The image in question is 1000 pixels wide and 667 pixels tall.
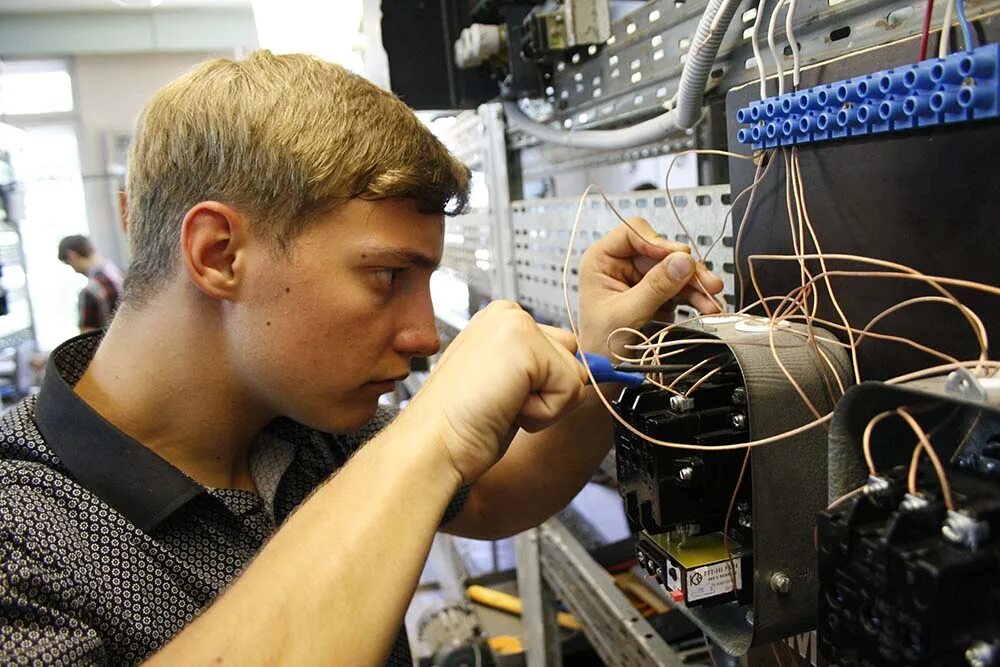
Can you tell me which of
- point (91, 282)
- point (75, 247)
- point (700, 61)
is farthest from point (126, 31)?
point (700, 61)

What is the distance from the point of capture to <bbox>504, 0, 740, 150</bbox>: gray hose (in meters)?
0.69

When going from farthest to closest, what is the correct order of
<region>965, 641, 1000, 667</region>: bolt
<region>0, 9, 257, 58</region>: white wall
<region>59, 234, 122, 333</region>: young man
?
1. <region>0, 9, 257, 58</region>: white wall
2. <region>59, 234, 122, 333</region>: young man
3. <region>965, 641, 1000, 667</region>: bolt

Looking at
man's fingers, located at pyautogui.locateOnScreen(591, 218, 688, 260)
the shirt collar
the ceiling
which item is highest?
the ceiling

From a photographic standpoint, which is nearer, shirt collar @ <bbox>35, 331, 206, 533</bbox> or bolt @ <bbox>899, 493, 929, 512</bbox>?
bolt @ <bbox>899, 493, 929, 512</bbox>

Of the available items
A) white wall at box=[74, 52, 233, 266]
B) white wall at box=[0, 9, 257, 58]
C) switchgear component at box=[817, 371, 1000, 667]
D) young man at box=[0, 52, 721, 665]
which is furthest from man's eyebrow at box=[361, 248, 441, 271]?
white wall at box=[74, 52, 233, 266]

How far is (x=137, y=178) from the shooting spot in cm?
84

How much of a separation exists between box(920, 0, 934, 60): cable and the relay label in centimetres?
Result: 42

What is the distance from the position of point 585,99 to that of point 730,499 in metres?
0.71

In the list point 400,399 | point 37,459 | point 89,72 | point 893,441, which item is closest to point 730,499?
point 893,441

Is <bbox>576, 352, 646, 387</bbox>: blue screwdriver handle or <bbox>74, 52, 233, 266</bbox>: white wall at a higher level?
<bbox>74, 52, 233, 266</bbox>: white wall

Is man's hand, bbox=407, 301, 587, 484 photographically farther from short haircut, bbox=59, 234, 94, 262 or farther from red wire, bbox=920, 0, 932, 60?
short haircut, bbox=59, 234, 94, 262

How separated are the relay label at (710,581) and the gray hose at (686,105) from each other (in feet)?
1.54

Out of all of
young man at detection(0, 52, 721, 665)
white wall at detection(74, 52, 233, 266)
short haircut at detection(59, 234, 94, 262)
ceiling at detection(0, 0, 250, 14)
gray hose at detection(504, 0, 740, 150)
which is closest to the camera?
young man at detection(0, 52, 721, 665)

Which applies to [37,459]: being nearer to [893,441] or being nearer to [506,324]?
[506,324]
